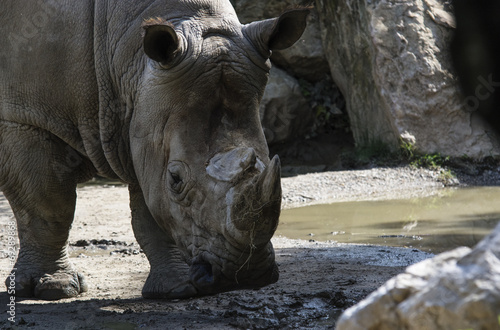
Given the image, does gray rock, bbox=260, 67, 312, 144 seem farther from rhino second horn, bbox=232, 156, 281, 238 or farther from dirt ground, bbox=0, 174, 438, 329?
rhino second horn, bbox=232, 156, 281, 238

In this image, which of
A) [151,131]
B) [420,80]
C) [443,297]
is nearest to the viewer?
[443,297]

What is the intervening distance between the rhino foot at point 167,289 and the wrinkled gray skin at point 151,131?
15 mm

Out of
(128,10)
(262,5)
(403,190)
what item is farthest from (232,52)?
(262,5)

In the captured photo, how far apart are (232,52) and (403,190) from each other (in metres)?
6.45

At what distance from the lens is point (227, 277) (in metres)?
4.05

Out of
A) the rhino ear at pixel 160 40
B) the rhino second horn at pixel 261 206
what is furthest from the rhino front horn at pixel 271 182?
the rhino ear at pixel 160 40

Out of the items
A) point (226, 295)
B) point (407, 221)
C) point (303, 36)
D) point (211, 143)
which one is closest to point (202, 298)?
point (226, 295)

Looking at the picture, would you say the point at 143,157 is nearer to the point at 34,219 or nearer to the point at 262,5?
the point at 34,219

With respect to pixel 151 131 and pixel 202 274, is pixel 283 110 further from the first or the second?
pixel 202 274

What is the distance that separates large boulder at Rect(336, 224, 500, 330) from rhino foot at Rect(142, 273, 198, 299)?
124 inches

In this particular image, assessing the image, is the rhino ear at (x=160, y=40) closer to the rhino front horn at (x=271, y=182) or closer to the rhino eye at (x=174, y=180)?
the rhino eye at (x=174, y=180)

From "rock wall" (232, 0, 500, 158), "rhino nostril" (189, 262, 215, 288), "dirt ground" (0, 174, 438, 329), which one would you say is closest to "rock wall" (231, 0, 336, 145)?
"rock wall" (232, 0, 500, 158)

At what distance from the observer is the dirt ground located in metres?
4.29

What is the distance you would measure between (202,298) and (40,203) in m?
1.32
